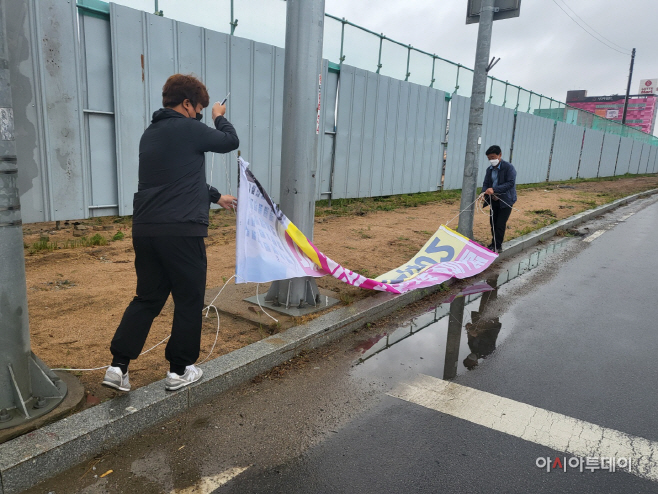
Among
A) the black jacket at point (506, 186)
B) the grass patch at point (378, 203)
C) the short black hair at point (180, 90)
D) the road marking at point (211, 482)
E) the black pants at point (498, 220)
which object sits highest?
the short black hair at point (180, 90)

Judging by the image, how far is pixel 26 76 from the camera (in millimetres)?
6520

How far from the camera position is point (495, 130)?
64.4ft

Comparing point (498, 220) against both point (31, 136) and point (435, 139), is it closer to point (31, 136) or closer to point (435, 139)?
point (31, 136)

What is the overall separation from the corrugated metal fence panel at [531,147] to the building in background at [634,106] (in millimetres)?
73972

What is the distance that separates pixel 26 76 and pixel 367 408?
631 centimetres

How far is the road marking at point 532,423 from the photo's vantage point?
292 cm

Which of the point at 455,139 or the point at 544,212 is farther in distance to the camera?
the point at 455,139

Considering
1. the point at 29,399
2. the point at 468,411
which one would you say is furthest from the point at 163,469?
the point at 468,411

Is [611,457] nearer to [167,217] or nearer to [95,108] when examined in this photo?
[167,217]

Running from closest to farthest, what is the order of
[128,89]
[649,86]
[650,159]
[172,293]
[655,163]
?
[172,293] < [128,89] < [650,159] < [655,163] < [649,86]

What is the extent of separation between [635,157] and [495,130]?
29.9 meters

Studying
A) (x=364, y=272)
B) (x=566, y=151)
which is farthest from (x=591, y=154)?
(x=364, y=272)

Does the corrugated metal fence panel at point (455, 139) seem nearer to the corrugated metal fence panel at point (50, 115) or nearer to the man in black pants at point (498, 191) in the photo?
the man in black pants at point (498, 191)

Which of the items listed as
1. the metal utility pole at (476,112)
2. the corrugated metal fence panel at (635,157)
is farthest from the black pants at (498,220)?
the corrugated metal fence panel at (635,157)
